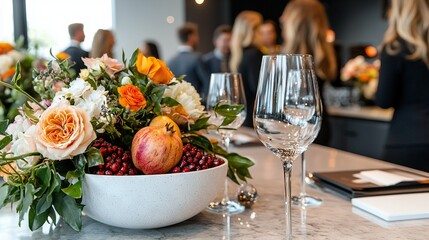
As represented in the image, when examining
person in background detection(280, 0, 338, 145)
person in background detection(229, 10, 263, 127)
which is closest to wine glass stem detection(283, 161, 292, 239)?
person in background detection(280, 0, 338, 145)

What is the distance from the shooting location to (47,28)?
197 inches

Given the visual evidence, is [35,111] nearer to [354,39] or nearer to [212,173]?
[212,173]

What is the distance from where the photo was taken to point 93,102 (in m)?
0.83

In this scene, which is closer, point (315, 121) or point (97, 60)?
point (315, 121)

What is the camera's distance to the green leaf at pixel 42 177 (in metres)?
0.79

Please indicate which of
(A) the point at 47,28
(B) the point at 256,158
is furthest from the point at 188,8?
(B) the point at 256,158

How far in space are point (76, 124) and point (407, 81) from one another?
1688mm

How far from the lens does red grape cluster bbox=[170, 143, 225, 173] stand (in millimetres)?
837

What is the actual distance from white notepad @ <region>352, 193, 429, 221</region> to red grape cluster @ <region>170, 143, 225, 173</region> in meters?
0.30

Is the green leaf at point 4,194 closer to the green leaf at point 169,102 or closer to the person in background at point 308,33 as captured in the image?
the green leaf at point 169,102

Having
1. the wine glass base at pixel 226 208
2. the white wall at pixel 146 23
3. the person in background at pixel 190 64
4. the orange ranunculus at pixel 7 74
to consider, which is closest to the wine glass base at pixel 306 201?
the wine glass base at pixel 226 208

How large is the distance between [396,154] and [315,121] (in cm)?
159

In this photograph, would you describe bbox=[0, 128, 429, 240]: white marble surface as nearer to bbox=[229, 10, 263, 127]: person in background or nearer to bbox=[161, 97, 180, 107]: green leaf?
bbox=[161, 97, 180, 107]: green leaf

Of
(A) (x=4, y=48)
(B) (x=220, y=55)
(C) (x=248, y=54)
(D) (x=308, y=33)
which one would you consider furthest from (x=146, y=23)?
(A) (x=4, y=48)
